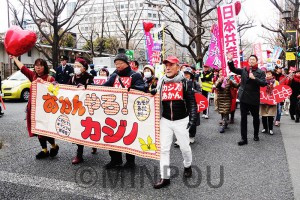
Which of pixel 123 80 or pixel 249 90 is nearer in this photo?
pixel 123 80

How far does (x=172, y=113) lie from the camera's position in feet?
14.0

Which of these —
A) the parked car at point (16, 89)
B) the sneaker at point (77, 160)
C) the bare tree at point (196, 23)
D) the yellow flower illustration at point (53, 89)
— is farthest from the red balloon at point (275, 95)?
the parked car at point (16, 89)

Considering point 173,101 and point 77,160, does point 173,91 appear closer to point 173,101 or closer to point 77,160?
point 173,101

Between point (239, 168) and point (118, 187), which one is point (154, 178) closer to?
point (118, 187)

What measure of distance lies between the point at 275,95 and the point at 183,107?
16.7 ft

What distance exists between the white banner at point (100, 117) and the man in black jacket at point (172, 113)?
105 millimetres

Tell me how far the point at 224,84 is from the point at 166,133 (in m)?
4.59

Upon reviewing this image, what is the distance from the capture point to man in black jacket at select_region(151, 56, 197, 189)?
4.23 meters

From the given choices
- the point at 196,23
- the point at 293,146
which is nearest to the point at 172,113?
the point at 293,146

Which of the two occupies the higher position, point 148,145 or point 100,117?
point 100,117

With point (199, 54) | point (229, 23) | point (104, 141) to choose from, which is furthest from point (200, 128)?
point (199, 54)

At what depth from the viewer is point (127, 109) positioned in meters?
4.60

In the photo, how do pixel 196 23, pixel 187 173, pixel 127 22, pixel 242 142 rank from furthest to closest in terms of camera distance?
1. pixel 127 22
2. pixel 196 23
3. pixel 242 142
4. pixel 187 173

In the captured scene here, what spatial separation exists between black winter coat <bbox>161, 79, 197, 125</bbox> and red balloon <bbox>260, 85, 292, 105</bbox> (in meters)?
4.51
